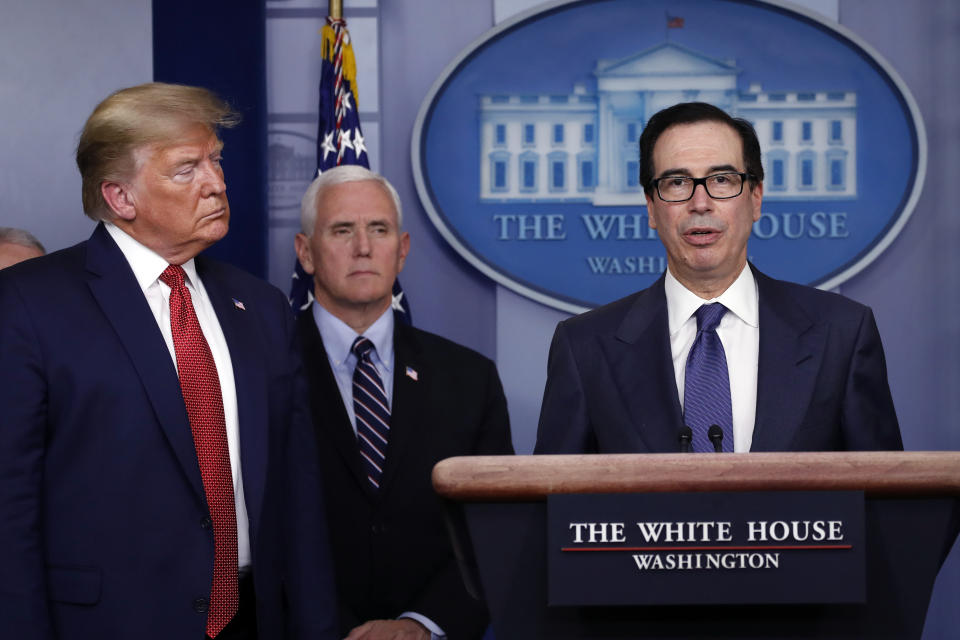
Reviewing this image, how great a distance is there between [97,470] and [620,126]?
2.20m

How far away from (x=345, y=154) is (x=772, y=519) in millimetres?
2332

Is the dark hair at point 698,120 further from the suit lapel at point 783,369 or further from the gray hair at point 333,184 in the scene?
the gray hair at point 333,184

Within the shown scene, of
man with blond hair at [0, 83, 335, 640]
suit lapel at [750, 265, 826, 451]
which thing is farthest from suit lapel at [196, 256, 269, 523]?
suit lapel at [750, 265, 826, 451]

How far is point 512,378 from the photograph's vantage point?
3.41m

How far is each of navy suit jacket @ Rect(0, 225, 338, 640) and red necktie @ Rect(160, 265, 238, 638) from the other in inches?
1.5

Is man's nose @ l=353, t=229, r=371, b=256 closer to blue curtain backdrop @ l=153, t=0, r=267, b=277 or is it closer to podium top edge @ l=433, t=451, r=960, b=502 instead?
blue curtain backdrop @ l=153, t=0, r=267, b=277

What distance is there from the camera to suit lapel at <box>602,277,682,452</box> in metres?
1.57

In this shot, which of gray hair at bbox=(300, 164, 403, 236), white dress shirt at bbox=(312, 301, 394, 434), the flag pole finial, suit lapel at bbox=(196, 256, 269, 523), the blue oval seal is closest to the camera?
suit lapel at bbox=(196, 256, 269, 523)

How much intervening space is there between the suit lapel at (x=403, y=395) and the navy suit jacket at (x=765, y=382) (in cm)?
80

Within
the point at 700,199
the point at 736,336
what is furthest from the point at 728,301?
the point at 700,199

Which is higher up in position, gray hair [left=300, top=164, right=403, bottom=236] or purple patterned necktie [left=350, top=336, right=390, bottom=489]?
gray hair [left=300, top=164, right=403, bottom=236]

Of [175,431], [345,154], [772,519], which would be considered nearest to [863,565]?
[772,519]

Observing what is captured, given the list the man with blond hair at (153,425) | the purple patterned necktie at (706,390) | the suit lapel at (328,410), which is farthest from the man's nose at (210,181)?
the purple patterned necktie at (706,390)

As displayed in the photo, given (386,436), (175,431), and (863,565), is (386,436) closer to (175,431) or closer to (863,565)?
(175,431)
